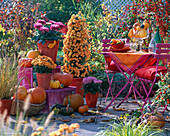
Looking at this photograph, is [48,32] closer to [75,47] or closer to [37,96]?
[75,47]

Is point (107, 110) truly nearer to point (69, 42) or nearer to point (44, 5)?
point (69, 42)

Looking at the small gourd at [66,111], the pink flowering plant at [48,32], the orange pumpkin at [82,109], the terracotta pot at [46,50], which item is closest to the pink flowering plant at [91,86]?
the orange pumpkin at [82,109]

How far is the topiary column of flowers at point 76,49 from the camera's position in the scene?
4.77m

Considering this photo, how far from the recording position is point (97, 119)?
3.53 meters

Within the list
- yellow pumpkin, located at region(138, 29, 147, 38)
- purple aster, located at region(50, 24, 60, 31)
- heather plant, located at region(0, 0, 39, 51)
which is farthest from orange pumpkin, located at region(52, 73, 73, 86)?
heather plant, located at region(0, 0, 39, 51)

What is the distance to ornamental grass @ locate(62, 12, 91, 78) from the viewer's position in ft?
15.7

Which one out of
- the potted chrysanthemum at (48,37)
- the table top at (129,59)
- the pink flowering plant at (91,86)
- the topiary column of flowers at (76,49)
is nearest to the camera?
the table top at (129,59)

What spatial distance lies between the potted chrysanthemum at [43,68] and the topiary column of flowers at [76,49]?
67 cm

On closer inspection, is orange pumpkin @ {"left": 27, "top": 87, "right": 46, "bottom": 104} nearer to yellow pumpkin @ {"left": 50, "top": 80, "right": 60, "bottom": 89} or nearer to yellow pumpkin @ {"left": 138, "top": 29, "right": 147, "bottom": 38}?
yellow pumpkin @ {"left": 50, "top": 80, "right": 60, "bottom": 89}

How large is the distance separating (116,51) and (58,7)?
838cm

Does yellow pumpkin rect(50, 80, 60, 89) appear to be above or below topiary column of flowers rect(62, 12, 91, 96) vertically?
below

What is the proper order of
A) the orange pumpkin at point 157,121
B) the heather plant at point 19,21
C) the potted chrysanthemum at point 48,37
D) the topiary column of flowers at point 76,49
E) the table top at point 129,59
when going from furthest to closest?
the heather plant at point 19,21 → the topiary column of flowers at point 76,49 → the potted chrysanthemum at point 48,37 → the table top at point 129,59 → the orange pumpkin at point 157,121

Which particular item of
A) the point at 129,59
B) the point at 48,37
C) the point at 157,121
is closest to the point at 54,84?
the point at 48,37

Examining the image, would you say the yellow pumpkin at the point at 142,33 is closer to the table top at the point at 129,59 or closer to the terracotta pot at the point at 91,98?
the table top at the point at 129,59
